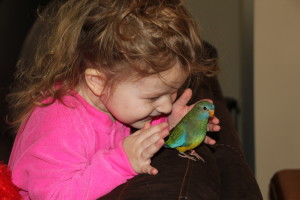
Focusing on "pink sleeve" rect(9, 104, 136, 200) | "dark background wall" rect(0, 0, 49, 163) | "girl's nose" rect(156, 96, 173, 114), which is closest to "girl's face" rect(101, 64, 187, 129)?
"girl's nose" rect(156, 96, 173, 114)

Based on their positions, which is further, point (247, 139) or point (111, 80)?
point (247, 139)

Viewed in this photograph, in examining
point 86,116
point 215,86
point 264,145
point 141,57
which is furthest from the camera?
point 264,145

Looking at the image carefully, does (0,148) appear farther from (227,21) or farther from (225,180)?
(227,21)

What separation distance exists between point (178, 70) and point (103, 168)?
1.03ft

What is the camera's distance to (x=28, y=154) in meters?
1.06

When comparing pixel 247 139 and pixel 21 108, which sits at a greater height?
pixel 21 108

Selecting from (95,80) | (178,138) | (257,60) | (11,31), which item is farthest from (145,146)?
(257,60)

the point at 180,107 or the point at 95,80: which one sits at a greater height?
the point at 95,80

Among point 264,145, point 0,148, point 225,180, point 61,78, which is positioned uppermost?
point 61,78

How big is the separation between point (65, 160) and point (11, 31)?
105 centimetres

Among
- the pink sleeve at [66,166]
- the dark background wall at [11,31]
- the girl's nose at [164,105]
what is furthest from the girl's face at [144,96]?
the dark background wall at [11,31]

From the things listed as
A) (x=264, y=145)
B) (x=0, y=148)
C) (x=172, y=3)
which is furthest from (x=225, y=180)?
(x=264, y=145)

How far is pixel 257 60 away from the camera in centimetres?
221

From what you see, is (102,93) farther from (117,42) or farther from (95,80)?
(117,42)
